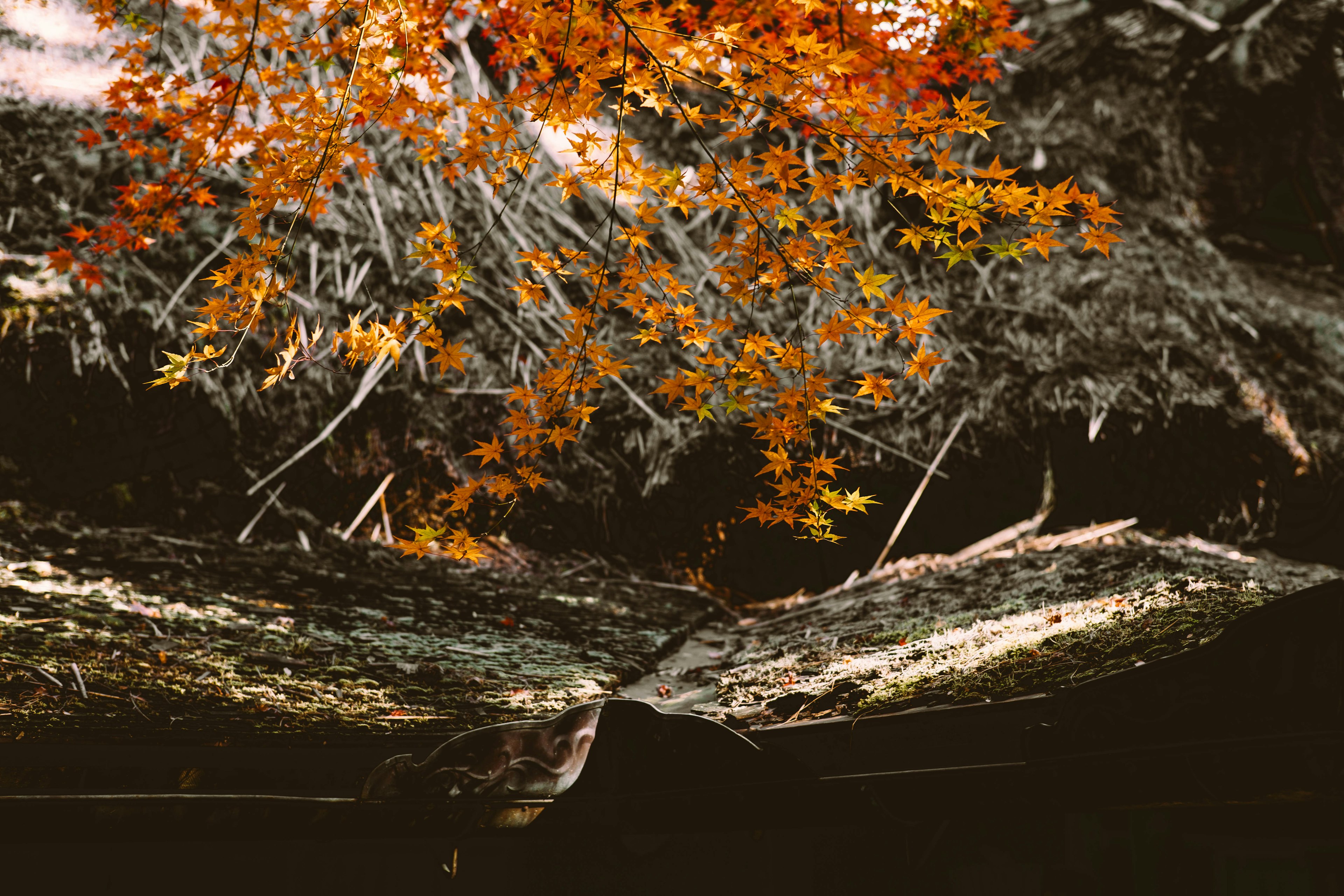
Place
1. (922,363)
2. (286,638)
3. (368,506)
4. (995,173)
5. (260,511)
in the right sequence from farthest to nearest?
(368,506) < (260,511) < (286,638) < (922,363) < (995,173)

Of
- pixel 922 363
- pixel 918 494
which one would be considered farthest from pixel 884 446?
pixel 922 363

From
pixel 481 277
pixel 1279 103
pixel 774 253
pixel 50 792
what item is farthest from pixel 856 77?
pixel 50 792

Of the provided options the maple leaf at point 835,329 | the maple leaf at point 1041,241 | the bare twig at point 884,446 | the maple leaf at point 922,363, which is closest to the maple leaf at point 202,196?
the maple leaf at point 835,329

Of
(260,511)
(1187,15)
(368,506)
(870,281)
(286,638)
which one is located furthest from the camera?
(1187,15)

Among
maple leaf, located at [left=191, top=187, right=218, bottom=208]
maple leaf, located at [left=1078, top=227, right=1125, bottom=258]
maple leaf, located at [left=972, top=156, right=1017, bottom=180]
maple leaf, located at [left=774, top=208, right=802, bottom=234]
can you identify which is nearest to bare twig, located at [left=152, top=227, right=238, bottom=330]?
maple leaf, located at [left=191, top=187, right=218, bottom=208]

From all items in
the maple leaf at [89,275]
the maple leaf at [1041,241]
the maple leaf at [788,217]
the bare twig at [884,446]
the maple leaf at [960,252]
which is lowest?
the bare twig at [884,446]

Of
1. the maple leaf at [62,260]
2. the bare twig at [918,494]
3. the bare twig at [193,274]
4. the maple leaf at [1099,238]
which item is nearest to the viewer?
the maple leaf at [1099,238]

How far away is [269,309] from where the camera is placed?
421cm

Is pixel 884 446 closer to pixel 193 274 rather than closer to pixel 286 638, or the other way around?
pixel 286 638

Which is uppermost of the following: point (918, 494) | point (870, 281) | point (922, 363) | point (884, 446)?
point (870, 281)

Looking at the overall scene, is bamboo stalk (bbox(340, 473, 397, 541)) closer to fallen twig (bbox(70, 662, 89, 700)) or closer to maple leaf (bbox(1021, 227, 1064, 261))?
fallen twig (bbox(70, 662, 89, 700))

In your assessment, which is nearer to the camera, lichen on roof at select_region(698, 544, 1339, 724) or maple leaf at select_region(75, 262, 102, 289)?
lichen on roof at select_region(698, 544, 1339, 724)

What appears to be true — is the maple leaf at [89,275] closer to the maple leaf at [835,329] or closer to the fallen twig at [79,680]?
the fallen twig at [79,680]

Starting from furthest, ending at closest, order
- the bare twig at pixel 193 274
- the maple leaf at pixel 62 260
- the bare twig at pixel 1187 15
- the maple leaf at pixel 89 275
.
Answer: the bare twig at pixel 1187 15
the bare twig at pixel 193 274
the maple leaf at pixel 89 275
the maple leaf at pixel 62 260
